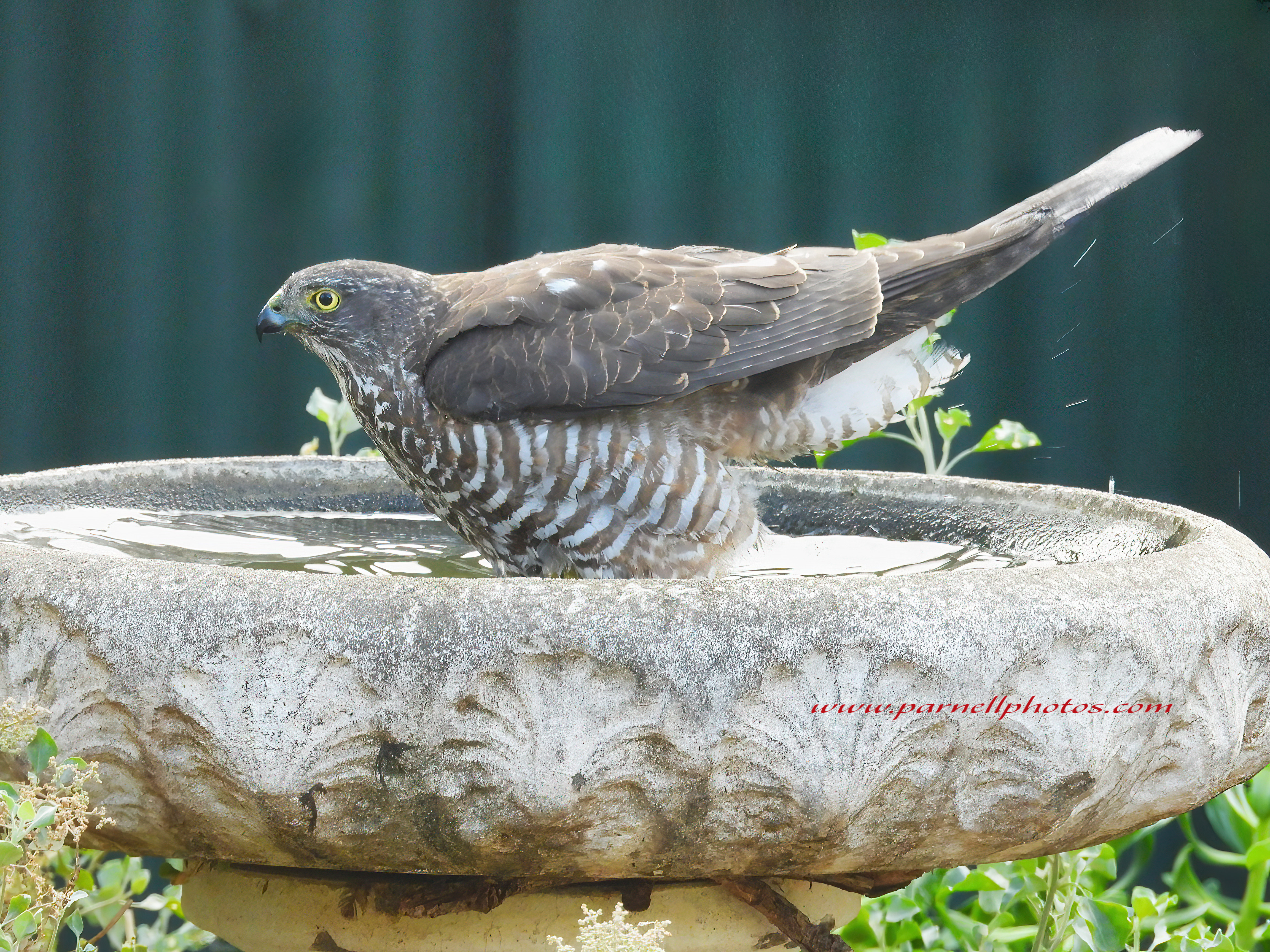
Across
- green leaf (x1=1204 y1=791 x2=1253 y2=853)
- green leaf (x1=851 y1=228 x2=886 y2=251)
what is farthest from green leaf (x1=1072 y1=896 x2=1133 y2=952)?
green leaf (x1=851 y1=228 x2=886 y2=251)

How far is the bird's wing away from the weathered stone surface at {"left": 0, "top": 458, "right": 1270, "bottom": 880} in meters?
0.73

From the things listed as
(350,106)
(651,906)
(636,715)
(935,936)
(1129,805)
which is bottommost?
(935,936)

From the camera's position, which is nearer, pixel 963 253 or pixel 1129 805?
pixel 1129 805

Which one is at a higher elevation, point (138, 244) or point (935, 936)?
point (138, 244)

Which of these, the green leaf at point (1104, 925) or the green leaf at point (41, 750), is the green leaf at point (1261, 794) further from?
the green leaf at point (41, 750)

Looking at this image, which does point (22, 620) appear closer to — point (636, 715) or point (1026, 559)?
point (636, 715)

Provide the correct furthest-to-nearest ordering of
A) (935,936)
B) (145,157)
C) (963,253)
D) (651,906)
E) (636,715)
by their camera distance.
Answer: (145,157), (935,936), (963,253), (651,906), (636,715)

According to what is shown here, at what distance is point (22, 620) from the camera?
43.3 inches

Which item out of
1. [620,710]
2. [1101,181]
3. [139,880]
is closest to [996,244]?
[1101,181]

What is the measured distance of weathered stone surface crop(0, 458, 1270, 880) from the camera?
3.34 feet

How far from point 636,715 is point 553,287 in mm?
949

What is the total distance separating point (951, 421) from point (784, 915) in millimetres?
1359

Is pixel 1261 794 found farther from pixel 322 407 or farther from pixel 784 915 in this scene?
pixel 322 407

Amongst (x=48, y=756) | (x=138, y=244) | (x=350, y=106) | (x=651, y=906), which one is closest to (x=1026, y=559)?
(x=651, y=906)
